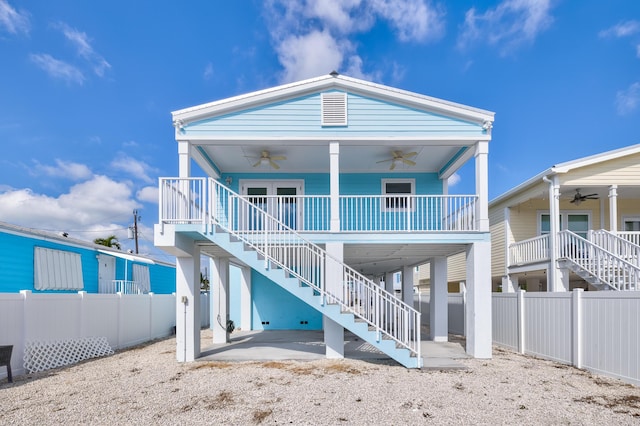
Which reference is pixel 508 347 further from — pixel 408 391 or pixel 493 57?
pixel 493 57

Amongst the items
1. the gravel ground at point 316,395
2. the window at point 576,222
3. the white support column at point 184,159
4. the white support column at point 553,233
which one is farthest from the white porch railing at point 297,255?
the window at point 576,222

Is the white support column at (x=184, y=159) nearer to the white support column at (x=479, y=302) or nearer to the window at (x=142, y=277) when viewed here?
the white support column at (x=479, y=302)

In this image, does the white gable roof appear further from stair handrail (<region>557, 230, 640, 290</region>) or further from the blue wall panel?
the blue wall panel

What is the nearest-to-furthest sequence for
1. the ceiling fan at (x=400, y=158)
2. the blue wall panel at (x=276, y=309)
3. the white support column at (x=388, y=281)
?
1. the ceiling fan at (x=400, y=158)
2. the blue wall panel at (x=276, y=309)
3. the white support column at (x=388, y=281)

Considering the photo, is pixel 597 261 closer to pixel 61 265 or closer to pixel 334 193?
pixel 334 193

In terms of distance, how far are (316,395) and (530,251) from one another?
10.2 m

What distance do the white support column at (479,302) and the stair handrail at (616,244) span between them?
4378 millimetres

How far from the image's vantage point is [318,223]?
1127 centimetres

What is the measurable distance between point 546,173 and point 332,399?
32.4ft

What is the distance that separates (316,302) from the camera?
25.3ft

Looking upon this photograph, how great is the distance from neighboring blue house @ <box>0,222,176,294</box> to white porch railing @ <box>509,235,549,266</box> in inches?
601

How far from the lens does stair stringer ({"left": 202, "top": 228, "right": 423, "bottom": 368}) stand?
24.2 feet

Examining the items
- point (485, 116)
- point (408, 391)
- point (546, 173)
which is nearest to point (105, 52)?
point (485, 116)

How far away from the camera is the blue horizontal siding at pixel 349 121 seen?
8948 millimetres
